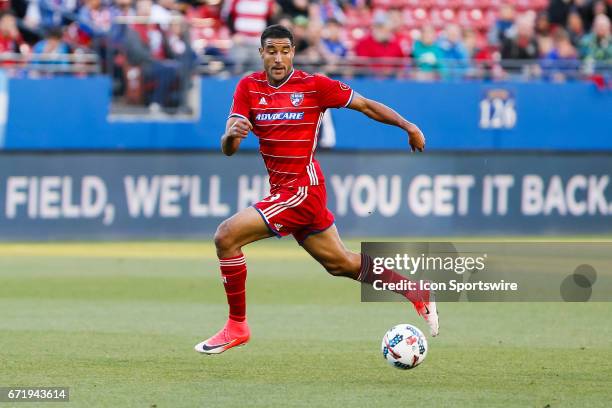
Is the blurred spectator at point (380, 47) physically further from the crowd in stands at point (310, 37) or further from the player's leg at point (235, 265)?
the player's leg at point (235, 265)

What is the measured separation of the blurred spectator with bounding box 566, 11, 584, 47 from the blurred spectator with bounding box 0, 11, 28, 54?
369 inches

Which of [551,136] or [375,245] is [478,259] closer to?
[375,245]

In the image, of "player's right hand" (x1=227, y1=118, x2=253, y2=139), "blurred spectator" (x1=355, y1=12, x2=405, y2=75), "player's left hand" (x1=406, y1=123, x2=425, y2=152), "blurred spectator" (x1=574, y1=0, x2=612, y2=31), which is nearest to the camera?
"player's right hand" (x1=227, y1=118, x2=253, y2=139)

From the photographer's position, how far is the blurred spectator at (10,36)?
62.4 feet

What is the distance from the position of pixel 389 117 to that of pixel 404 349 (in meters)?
1.66

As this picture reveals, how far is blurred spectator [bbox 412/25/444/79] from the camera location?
2091cm

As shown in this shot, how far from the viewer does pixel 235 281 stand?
9008 millimetres

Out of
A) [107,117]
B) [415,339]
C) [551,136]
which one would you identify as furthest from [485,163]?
[415,339]

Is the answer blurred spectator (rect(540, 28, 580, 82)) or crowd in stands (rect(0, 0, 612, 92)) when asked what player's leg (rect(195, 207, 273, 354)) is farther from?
blurred spectator (rect(540, 28, 580, 82))

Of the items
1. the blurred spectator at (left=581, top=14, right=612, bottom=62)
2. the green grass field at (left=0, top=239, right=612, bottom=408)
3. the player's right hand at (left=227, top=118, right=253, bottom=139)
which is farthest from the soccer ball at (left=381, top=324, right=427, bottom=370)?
the blurred spectator at (left=581, top=14, right=612, bottom=62)

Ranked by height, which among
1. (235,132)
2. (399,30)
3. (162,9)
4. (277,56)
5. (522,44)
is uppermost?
(277,56)

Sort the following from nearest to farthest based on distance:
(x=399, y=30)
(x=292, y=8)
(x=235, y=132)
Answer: (x=235, y=132), (x=292, y=8), (x=399, y=30)

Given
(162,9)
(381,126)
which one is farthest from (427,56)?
(162,9)

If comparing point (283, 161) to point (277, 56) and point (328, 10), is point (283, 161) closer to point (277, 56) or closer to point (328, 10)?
point (277, 56)
